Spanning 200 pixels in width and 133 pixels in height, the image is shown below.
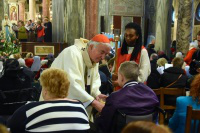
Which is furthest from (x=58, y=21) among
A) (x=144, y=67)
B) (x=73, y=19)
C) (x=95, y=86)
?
(x=95, y=86)

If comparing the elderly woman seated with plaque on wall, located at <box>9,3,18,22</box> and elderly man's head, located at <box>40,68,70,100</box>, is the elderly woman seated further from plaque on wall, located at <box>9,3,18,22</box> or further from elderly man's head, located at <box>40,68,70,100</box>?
plaque on wall, located at <box>9,3,18,22</box>

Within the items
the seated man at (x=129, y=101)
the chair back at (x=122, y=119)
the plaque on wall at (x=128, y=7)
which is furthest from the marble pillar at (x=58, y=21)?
the chair back at (x=122, y=119)

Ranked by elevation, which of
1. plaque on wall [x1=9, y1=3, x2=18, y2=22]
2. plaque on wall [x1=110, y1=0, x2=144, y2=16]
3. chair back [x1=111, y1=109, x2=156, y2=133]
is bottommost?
chair back [x1=111, y1=109, x2=156, y2=133]

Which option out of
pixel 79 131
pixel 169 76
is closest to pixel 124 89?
pixel 79 131

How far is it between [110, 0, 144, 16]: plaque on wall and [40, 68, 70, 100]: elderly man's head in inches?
686

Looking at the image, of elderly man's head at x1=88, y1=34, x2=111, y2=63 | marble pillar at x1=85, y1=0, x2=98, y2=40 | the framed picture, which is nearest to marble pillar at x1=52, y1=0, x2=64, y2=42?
the framed picture

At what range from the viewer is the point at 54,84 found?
2.24 metres

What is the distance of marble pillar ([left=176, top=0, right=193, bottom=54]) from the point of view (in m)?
11.2

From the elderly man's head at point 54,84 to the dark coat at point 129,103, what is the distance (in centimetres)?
52

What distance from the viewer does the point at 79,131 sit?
2.14 m

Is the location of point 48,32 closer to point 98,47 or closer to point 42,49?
point 42,49

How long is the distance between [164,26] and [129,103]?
39.4 feet

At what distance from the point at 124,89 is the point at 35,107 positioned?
36.6 inches

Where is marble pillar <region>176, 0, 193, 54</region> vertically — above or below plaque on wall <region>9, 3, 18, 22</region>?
below
